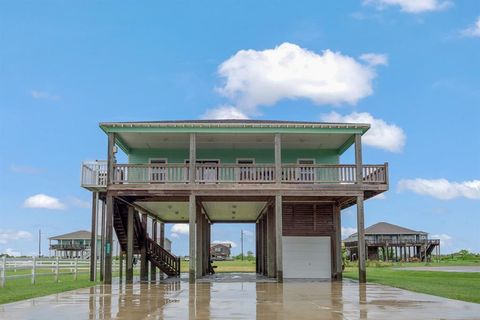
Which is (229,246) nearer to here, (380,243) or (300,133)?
(380,243)

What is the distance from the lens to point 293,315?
1073 cm

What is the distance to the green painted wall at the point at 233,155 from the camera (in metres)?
26.7

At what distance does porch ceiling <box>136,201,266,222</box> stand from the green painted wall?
6.70 feet

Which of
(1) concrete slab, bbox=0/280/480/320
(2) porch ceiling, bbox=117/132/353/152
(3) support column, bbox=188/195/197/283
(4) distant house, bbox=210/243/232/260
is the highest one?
(2) porch ceiling, bbox=117/132/353/152

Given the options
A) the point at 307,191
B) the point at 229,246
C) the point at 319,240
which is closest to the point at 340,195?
the point at 307,191

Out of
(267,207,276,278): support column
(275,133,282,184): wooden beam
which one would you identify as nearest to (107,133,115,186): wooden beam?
(275,133,282,184): wooden beam

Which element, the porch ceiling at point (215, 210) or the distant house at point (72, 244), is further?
the distant house at point (72, 244)

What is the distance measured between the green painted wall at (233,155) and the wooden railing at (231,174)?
3.07m

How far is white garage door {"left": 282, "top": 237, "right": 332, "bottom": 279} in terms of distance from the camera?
26906 mm

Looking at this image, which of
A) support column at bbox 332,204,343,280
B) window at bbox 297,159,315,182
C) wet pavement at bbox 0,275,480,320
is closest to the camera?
wet pavement at bbox 0,275,480,320

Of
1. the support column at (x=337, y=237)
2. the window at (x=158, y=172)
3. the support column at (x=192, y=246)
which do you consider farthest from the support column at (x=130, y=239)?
the support column at (x=337, y=237)

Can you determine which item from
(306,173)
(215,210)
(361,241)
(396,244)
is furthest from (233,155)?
(396,244)

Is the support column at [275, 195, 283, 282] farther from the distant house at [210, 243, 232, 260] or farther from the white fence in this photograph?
the distant house at [210, 243, 232, 260]

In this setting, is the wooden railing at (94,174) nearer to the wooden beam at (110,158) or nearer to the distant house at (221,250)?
the wooden beam at (110,158)
